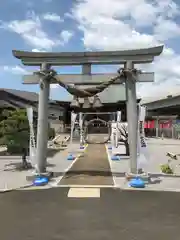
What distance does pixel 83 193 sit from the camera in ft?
36.2

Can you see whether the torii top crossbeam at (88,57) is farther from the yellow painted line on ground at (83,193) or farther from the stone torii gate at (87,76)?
the yellow painted line on ground at (83,193)

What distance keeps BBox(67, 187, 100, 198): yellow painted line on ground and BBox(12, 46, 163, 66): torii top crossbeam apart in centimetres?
468

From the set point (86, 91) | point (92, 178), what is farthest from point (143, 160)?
point (86, 91)

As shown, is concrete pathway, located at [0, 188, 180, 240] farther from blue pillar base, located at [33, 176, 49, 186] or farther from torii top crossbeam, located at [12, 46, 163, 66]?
torii top crossbeam, located at [12, 46, 163, 66]

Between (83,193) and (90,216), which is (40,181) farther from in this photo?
(90,216)

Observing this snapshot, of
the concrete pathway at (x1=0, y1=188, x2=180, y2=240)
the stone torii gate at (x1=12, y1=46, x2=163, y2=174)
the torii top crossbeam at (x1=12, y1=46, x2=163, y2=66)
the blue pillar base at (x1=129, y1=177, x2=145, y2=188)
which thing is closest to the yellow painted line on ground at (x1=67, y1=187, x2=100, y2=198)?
the concrete pathway at (x1=0, y1=188, x2=180, y2=240)

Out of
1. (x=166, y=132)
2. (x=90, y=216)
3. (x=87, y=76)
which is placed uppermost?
(x=87, y=76)

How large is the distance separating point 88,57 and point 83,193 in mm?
5072

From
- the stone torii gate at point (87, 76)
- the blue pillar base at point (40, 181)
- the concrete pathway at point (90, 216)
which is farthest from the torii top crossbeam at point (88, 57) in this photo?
the concrete pathway at point (90, 216)

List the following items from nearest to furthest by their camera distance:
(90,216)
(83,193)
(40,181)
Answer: (90,216) < (83,193) < (40,181)

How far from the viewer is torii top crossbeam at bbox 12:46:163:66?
43.2ft

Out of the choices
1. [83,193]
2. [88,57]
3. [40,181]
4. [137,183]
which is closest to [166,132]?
[88,57]

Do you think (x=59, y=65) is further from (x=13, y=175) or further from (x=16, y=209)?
(x=16, y=209)

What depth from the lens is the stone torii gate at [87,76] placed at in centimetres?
1327
